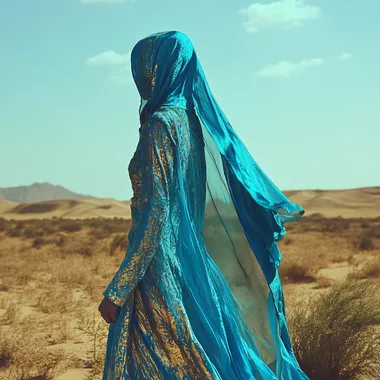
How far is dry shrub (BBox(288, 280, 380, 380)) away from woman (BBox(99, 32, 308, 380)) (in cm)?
167

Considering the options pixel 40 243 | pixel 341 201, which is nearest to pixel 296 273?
pixel 40 243

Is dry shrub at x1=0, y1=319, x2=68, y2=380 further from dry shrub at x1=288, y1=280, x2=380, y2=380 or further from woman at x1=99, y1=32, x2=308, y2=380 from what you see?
woman at x1=99, y1=32, x2=308, y2=380

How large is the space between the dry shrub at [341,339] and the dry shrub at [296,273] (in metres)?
6.20

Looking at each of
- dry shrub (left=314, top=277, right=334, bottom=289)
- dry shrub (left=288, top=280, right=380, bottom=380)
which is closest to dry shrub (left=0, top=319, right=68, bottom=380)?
dry shrub (left=288, top=280, right=380, bottom=380)

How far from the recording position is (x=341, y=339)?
476cm

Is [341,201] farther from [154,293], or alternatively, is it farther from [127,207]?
[154,293]

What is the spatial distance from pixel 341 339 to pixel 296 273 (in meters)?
6.62

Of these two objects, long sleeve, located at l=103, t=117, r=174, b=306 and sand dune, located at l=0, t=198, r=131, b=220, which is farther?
sand dune, located at l=0, t=198, r=131, b=220

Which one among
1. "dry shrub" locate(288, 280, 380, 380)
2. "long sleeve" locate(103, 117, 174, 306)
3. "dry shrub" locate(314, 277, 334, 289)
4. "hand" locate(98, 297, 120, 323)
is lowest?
"dry shrub" locate(314, 277, 334, 289)

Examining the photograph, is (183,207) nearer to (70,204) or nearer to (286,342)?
(286,342)

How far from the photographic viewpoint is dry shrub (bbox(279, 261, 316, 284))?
1116 cm

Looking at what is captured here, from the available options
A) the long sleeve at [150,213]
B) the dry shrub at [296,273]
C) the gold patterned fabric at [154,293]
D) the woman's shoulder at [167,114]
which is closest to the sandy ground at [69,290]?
the dry shrub at [296,273]

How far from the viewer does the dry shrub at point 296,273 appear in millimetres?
11164

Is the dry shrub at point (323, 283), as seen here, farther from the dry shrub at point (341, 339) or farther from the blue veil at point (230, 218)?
the blue veil at point (230, 218)
